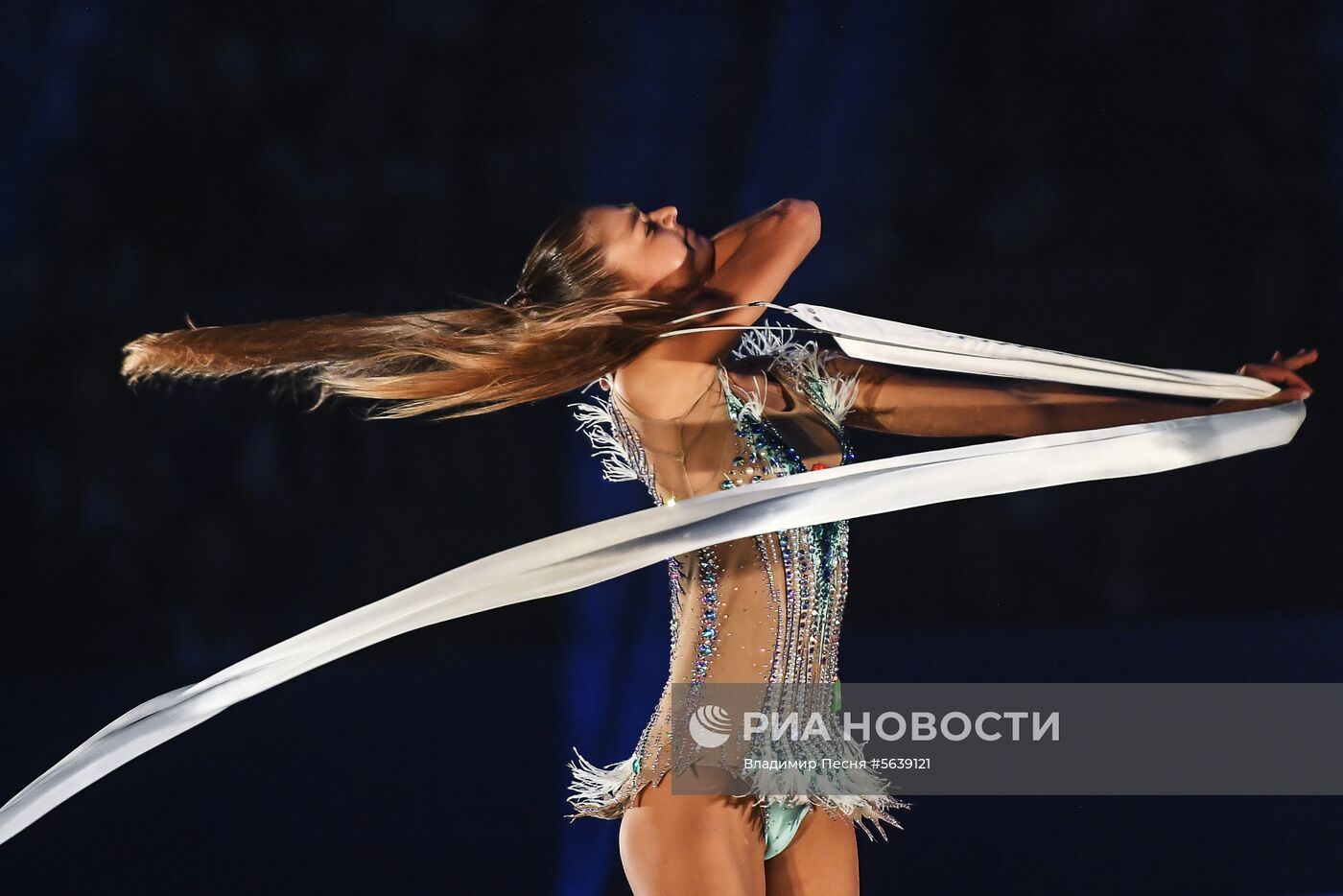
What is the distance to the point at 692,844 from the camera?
5.14 ft

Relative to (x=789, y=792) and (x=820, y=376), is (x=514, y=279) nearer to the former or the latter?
(x=820, y=376)

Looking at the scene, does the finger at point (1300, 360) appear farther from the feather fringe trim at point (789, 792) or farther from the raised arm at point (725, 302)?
the feather fringe trim at point (789, 792)

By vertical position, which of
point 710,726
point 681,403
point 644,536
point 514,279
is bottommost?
point 710,726

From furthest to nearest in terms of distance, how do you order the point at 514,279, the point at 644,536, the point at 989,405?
the point at 514,279 < the point at 989,405 < the point at 644,536

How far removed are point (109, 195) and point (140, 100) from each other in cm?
30

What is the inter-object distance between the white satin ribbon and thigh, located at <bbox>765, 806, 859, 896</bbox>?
44 centimetres

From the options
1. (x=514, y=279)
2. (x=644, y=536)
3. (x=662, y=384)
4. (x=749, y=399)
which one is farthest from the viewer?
(x=514, y=279)

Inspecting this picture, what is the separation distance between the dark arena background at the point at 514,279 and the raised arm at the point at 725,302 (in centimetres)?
194

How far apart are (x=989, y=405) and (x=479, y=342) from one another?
765 millimetres

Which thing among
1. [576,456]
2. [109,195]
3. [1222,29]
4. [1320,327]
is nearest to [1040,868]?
[576,456]

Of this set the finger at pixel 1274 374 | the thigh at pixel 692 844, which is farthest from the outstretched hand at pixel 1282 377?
the thigh at pixel 692 844

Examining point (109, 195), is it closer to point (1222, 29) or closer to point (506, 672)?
point (506, 672)

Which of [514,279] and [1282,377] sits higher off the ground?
[514,279]

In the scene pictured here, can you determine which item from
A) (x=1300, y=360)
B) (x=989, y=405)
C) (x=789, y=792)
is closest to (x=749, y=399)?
(x=989, y=405)
